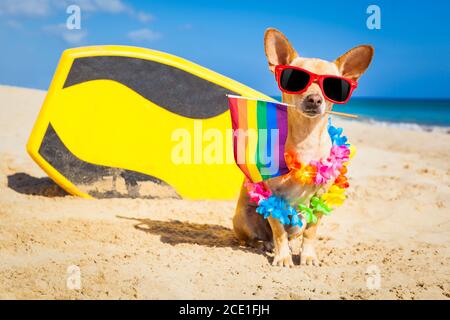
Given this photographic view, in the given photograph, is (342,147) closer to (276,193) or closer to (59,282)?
(276,193)

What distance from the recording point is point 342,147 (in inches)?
115

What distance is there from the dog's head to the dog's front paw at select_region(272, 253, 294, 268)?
2.69 feet

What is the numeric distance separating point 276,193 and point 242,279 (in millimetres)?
537

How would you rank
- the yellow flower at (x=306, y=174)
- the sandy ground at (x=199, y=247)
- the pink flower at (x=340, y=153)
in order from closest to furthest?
the sandy ground at (x=199, y=247)
the yellow flower at (x=306, y=174)
the pink flower at (x=340, y=153)

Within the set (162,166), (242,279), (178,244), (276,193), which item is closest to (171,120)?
(162,166)

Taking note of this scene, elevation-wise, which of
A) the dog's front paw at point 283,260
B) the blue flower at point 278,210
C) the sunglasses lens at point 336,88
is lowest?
the dog's front paw at point 283,260

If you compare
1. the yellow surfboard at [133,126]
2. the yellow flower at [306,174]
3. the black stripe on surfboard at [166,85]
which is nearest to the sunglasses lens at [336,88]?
the yellow flower at [306,174]

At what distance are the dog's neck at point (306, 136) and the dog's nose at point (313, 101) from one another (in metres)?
0.15

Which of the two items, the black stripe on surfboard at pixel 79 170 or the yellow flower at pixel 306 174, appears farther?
the black stripe on surfboard at pixel 79 170

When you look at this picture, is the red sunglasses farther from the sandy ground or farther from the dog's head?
the sandy ground

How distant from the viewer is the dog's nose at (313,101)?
2.59 m

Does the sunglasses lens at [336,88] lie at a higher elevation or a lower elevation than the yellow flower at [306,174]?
higher

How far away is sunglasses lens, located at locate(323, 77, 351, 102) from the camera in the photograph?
2641 mm

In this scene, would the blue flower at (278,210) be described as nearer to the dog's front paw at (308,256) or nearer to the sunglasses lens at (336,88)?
the dog's front paw at (308,256)
